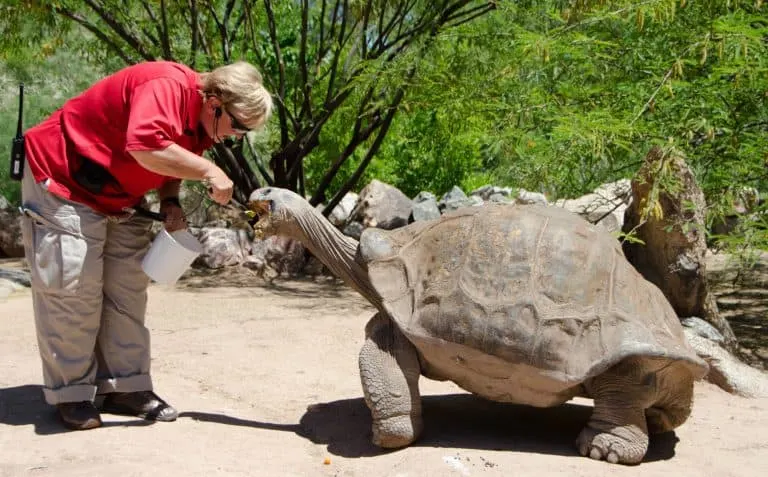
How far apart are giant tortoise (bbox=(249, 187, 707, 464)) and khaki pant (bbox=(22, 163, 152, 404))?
2.21ft

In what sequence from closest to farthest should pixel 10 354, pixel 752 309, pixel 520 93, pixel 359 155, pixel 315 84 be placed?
pixel 10 354
pixel 520 93
pixel 752 309
pixel 315 84
pixel 359 155

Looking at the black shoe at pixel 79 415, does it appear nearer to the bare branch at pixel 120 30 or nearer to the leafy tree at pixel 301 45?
the leafy tree at pixel 301 45

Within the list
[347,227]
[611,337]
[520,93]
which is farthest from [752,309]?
[611,337]

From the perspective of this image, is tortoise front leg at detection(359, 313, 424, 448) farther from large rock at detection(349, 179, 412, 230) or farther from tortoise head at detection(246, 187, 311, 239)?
large rock at detection(349, 179, 412, 230)

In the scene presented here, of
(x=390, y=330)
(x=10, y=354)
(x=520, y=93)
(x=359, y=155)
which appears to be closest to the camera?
(x=390, y=330)

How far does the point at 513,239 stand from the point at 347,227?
20.8 ft

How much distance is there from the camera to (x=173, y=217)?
14.0 ft

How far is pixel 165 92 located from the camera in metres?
3.79

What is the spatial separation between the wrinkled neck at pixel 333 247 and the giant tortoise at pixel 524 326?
0.31 ft

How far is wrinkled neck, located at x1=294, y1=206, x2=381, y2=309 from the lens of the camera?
4.32 m

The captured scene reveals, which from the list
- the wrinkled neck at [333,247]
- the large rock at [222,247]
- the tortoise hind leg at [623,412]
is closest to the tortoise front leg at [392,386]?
the wrinkled neck at [333,247]

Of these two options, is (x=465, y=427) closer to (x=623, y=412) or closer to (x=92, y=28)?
(x=623, y=412)

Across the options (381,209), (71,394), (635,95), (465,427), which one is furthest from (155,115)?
(381,209)

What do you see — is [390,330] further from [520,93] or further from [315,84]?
[315,84]
